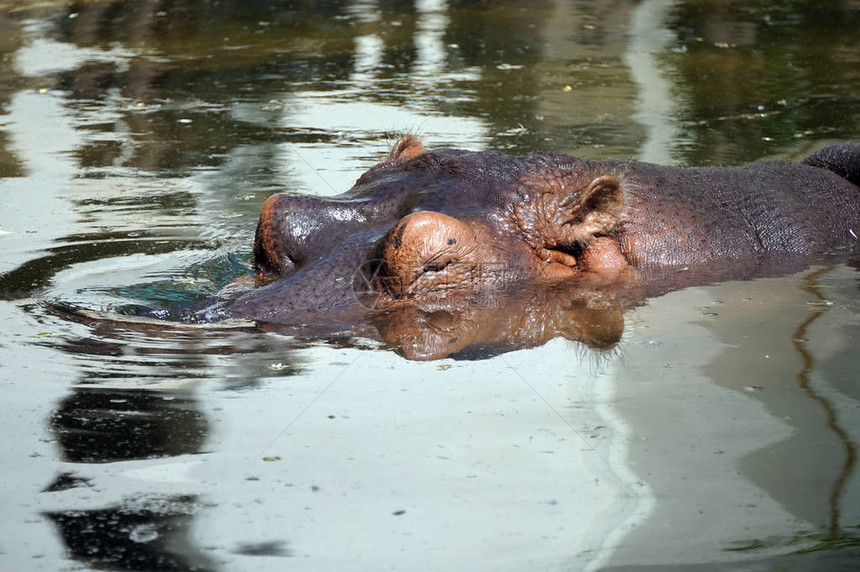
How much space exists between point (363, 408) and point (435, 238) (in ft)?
3.77

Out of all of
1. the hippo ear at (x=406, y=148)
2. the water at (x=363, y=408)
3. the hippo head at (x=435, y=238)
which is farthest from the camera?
the hippo ear at (x=406, y=148)

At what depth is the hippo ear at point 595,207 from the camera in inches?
203

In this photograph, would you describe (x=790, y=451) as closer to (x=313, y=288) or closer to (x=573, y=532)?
(x=573, y=532)

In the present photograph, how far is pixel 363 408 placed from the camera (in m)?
4.00

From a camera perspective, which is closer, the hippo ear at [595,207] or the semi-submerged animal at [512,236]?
the semi-submerged animal at [512,236]

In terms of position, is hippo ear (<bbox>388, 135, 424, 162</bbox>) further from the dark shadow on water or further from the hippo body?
the dark shadow on water

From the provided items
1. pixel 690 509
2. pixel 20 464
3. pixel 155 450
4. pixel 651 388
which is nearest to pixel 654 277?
pixel 651 388

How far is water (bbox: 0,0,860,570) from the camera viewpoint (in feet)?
10.2

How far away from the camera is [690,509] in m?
3.27

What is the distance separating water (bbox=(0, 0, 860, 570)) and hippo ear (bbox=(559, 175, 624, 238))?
0.46m

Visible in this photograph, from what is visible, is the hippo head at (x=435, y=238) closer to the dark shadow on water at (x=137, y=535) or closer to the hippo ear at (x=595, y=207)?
the hippo ear at (x=595, y=207)
